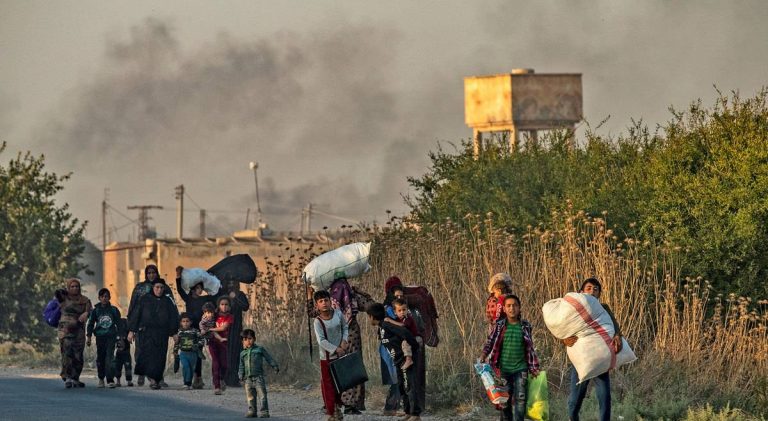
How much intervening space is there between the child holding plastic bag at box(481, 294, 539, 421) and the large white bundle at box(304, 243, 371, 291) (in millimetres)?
3909

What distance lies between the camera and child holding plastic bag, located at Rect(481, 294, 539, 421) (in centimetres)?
1723

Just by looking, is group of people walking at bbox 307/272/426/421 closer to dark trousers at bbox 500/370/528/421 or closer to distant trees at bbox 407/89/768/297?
dark trousers at bbox 500/370/528/421

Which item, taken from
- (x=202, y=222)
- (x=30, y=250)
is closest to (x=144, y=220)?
(x=202, y=222)

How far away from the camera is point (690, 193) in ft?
89.8

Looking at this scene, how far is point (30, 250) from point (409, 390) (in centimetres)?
2645

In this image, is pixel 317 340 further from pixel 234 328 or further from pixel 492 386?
pixel 234 328

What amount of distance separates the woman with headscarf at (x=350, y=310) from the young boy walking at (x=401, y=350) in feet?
1.58

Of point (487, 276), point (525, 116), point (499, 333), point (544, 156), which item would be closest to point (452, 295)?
point (487, 276)

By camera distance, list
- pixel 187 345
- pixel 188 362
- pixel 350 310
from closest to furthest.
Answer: pixel 350 310
pixel 187 345
pixel 188 362

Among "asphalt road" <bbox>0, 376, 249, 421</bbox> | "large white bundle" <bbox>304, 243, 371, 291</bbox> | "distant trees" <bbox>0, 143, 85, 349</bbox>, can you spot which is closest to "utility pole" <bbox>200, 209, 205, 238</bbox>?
"distant trees" <bbox>0, 143, 85, 349</bbox>

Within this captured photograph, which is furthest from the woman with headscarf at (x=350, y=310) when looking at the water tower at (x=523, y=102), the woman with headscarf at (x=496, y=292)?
the water tower at (x=523, y=102)

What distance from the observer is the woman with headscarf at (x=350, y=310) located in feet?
66.1

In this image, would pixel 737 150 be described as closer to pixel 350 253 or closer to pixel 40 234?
pixel 350 253

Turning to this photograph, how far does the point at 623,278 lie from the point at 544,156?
486 inches
